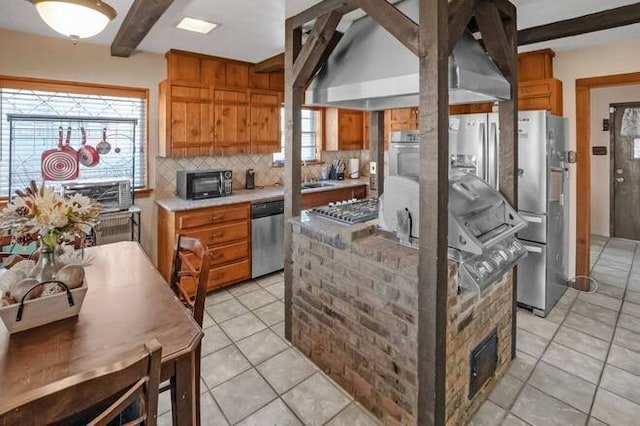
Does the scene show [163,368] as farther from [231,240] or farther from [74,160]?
[74,160]

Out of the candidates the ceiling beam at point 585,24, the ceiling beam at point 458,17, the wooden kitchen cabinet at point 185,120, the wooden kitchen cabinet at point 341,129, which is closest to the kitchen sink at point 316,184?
the wooden kitchen cabinet at point 341,129

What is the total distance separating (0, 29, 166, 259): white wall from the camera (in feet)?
10.3

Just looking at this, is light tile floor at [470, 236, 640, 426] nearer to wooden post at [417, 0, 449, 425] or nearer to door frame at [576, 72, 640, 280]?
door frame at [576, 72, 640, 280]

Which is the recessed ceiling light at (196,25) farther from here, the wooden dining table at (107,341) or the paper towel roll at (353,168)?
the paper towel roll at (353,168)

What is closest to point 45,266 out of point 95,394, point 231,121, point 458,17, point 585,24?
point 95,394

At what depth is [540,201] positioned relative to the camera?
3141 millimetres

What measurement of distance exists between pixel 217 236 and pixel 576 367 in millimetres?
3156

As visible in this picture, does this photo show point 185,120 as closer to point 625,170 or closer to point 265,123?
point 265,123

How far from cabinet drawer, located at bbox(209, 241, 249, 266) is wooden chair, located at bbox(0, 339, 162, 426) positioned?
2772 millimetres

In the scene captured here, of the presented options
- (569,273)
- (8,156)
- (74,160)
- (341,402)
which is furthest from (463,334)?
(8,156)

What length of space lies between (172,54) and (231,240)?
2.02 meters

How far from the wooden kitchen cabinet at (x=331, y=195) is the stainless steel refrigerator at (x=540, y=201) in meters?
2.29

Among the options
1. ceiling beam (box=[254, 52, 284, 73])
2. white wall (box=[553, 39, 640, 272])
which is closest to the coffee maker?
ceiling beam (box=[254, 52, 284, 73])

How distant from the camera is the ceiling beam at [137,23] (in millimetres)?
2342
